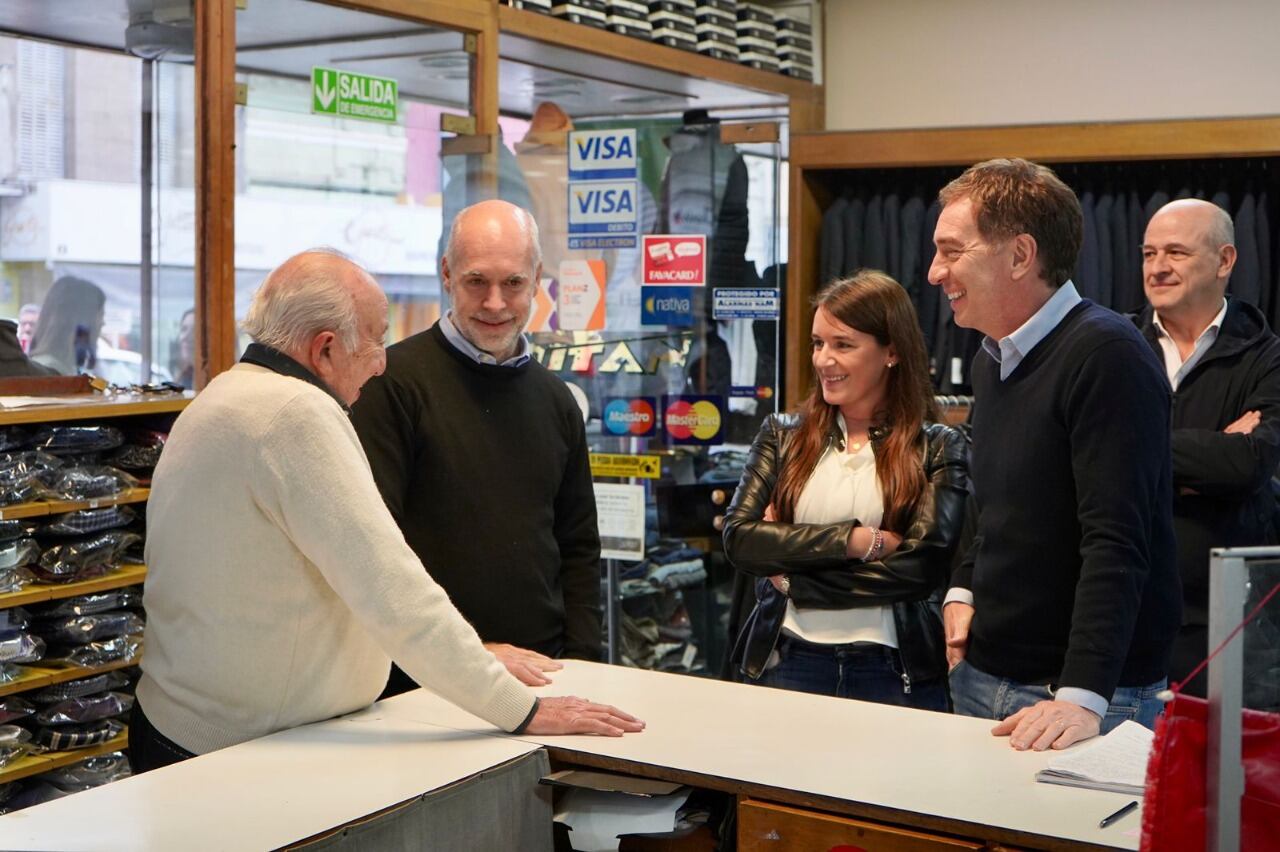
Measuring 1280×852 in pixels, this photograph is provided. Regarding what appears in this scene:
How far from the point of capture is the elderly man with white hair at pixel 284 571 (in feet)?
7.47

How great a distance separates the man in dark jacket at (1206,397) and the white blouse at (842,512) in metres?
0.97

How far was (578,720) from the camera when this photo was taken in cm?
244

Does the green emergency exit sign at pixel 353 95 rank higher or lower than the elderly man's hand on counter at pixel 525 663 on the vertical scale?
higher

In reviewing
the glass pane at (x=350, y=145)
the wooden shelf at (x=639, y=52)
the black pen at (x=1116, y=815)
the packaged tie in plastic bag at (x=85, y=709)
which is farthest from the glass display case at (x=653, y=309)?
the black pen at (x=1116, y=815)

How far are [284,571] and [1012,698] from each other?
134 centimetres

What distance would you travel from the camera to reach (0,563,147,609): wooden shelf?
126 inches

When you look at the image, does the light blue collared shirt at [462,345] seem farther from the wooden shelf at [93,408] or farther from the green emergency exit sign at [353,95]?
the green emergency exit sign at [353,95]

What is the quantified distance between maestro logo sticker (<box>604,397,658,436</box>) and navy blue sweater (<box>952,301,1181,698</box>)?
2549 mm

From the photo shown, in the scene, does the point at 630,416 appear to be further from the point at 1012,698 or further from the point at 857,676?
the point at 1012,698

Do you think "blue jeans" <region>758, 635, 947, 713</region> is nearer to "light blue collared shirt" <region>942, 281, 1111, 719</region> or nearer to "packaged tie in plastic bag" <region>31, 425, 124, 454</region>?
"light blue collared shirt" <region>942, 281, 1111, 719</region>

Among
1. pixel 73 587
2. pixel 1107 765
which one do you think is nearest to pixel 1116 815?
pixel 1107 765

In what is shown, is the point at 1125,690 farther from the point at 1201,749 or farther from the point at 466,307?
the point at 466,307

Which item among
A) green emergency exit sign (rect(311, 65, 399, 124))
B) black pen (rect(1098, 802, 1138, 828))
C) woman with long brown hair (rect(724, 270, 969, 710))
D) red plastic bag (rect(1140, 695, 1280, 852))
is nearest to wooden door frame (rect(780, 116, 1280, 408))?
green emergency exit sign (rect(311, 65, 399, 124))

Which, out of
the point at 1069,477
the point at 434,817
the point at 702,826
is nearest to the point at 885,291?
the point at 1069,477
